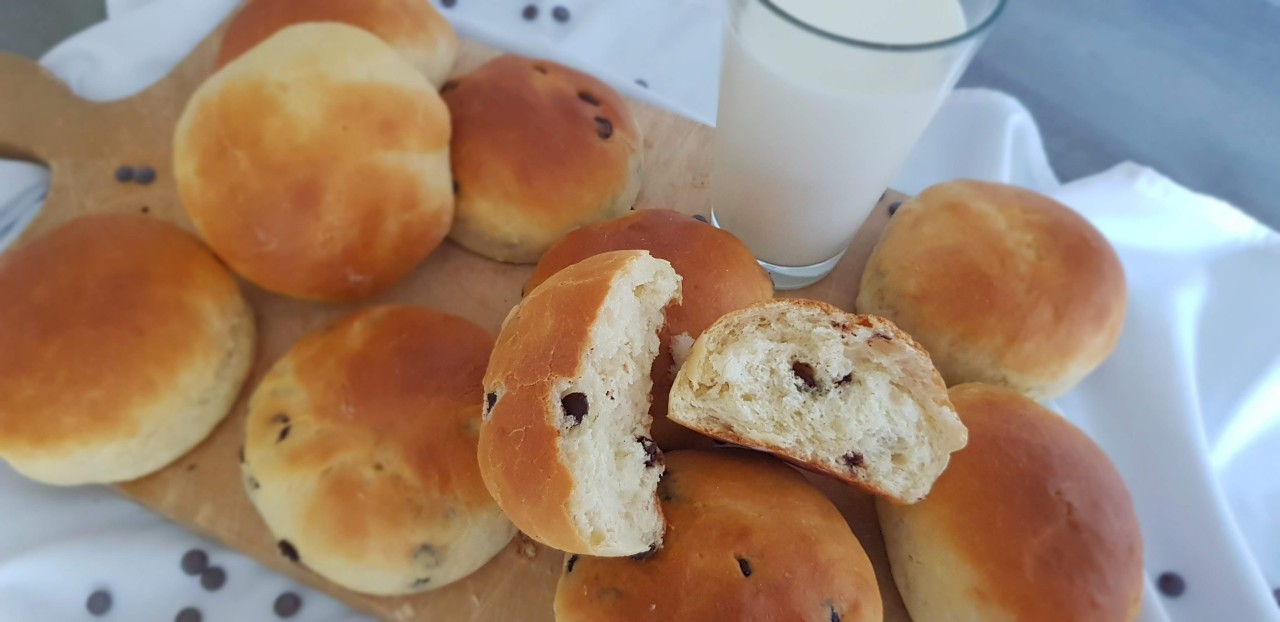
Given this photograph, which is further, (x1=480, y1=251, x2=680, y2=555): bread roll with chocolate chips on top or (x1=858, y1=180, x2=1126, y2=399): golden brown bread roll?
(x1=858, y1=180, x2=1126, y2=399): golden brown bread roll

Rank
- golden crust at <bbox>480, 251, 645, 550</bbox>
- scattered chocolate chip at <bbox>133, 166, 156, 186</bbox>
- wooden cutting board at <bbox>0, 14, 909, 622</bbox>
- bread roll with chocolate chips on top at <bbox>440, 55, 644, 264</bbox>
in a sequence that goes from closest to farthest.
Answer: golden crust at <bbox>480, 251, 645, 550</bbox>, wooden cutting board at <bbox>0, 14, 909, 622</bbox>, bread roll with chocolate chips on top at <bbox>440, 55, 644, 264</bbox>, scattered chocolate chip at <bbox>133, 166, 156, 186</bbox>

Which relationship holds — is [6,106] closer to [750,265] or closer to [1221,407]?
[750,265]

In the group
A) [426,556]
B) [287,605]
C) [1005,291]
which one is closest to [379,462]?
[426,556]

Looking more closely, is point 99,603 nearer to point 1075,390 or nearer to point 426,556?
point 426,556

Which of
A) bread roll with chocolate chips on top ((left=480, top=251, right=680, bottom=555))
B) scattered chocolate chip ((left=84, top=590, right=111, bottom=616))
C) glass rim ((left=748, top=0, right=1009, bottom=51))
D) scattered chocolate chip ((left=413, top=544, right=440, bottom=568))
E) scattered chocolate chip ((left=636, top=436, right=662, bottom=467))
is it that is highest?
glass rim ((left=748, top=0, right=1009, bottom=51))

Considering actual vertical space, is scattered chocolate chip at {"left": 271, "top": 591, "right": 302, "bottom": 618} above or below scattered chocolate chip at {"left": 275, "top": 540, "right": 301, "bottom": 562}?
below

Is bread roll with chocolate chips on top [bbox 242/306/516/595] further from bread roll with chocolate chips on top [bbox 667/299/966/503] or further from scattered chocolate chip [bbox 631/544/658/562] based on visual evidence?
bread roll with chocolate chips on top [bbox 667/299/966/503]

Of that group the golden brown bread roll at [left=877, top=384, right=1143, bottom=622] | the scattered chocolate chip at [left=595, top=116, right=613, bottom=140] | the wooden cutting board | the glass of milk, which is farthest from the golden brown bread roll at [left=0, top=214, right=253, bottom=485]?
the golden brown bread roll at [left=877, top=384, right=1143, bottom=622]

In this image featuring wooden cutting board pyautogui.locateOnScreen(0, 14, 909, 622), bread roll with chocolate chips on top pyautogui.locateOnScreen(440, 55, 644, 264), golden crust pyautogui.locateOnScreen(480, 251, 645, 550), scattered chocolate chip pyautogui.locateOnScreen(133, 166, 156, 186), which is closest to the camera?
golden crust pyautogui.locateOnScreen(480, 251, 645, 550)
